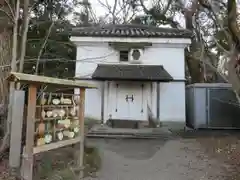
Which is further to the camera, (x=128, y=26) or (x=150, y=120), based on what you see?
(x=128, y=26)

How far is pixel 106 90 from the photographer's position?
45.1ft

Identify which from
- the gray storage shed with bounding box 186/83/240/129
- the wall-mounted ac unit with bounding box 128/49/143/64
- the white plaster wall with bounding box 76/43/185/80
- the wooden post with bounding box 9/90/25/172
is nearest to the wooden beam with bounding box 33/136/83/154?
the wooden post with bounding box 9/90/25/172

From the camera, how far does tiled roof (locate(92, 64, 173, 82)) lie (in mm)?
12320

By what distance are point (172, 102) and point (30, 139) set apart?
10182 mm

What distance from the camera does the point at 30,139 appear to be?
14.9 feet

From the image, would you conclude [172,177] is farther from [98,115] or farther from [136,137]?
[98,115]

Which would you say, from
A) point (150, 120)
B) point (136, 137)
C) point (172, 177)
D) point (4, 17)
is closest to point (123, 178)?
point (172, 177)

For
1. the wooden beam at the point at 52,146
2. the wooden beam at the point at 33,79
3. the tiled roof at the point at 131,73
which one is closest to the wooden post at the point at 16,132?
the wooden beam at the point at 52,146

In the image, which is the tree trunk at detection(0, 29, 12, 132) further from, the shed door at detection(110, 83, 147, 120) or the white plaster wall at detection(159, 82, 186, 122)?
the white plaster wall at detection(159, 82, 186, 122)

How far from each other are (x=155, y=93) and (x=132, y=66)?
75.1 inches

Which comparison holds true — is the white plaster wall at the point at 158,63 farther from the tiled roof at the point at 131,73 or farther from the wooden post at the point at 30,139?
the wooden post at the point at 30,139

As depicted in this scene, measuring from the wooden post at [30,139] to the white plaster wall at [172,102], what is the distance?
9.83m

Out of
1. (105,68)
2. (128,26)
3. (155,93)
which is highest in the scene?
(128,26)

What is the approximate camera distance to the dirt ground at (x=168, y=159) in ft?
19.7
